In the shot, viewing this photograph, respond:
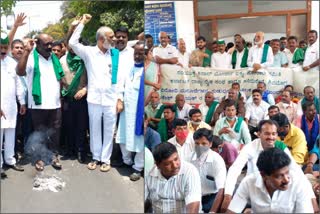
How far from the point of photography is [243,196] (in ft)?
9.30

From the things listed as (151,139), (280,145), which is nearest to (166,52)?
(151,139)

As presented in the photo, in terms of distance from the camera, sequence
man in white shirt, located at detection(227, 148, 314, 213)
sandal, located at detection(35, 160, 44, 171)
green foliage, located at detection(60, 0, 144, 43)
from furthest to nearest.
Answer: sandal, located at detection(35, 160, 44, 171)
green foliage, located at detection(60, 0, 144, 43)
man in white shirt, located at detection(227, 148, 314, 213)

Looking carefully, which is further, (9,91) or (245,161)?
(245,161)

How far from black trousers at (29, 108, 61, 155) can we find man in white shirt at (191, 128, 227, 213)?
94cm

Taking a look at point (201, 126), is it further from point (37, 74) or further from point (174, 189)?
point (37, 74)

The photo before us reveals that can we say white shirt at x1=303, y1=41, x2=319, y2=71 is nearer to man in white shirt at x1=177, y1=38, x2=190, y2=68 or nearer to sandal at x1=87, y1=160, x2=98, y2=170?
man in white shirt at x1=177, y1=38, x2=190, y2=68

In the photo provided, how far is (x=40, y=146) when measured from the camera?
295 centimetres

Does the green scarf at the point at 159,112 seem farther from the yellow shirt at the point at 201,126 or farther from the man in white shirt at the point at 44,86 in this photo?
the man in white shirt at the point at 44,86

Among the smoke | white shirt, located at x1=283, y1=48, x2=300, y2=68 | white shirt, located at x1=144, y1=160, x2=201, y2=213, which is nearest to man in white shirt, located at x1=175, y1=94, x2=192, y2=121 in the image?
white shirt, located at x1=144, y1=160, x2=201, y2=213

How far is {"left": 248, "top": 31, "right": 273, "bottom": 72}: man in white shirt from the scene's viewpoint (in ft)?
10.0

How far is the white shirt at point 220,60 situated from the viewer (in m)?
3.07

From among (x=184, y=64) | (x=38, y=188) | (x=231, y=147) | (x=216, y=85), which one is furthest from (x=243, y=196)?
(x=38, y=188)

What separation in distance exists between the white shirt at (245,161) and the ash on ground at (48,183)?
1.14 m

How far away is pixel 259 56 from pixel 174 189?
1.12 metres
